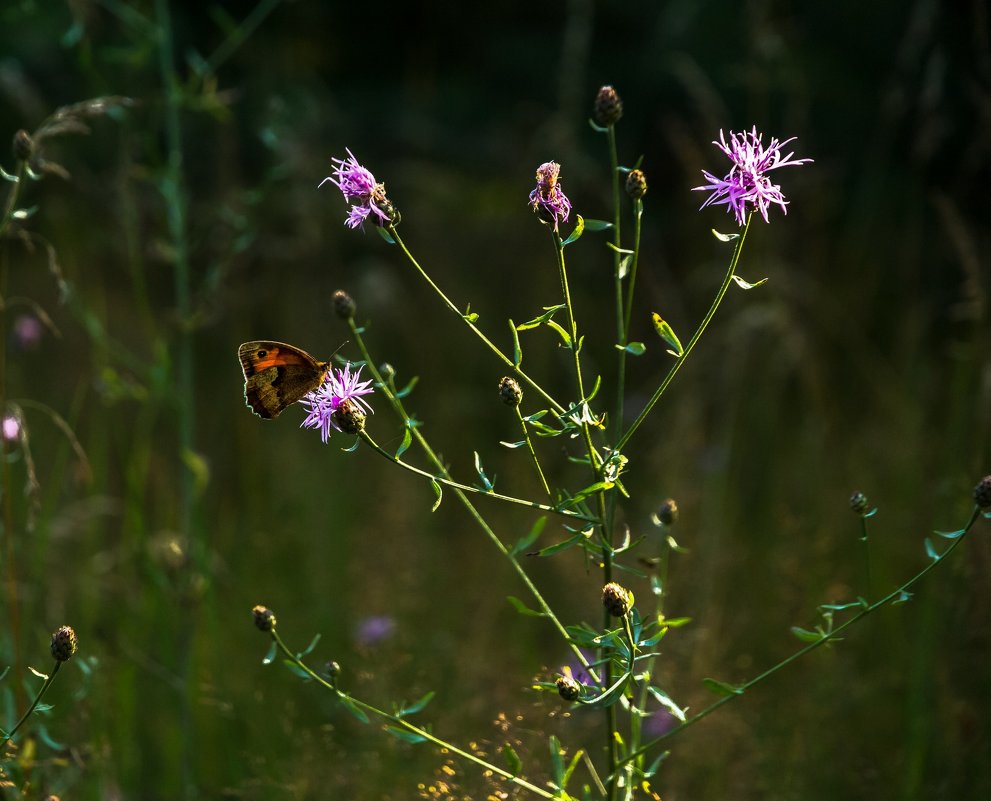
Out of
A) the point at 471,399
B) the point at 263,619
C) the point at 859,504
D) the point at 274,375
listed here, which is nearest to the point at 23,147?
the point at 274,375

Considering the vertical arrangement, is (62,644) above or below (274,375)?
below

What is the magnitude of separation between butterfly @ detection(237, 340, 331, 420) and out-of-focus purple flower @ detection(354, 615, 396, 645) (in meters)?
1.23

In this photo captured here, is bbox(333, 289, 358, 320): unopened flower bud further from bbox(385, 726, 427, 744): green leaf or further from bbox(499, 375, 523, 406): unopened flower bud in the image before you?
bbox(385, 726, 427, 744): green leaf

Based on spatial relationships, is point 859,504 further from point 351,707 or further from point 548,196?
point 351,707

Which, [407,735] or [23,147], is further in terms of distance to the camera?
[23,147]

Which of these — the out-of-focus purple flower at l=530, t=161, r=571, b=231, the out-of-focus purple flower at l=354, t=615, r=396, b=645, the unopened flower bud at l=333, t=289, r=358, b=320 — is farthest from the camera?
the out-of-focus purple flower at l=354, t=615, r=396, b=645

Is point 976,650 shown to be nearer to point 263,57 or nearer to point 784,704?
point 784,704

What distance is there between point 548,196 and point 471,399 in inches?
83.7

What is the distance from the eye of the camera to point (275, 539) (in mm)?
2879

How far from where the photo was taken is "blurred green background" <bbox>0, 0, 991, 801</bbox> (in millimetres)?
1967

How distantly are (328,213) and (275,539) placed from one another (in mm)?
2458

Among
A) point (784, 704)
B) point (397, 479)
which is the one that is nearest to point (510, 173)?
point (397, 479)

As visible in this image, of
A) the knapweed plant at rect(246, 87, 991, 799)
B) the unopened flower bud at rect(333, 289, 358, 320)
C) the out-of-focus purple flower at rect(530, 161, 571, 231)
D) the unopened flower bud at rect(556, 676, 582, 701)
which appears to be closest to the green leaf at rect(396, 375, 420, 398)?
the knapweed plant at rect(246, 87, 991, 799)

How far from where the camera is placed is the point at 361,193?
3.92 feet
